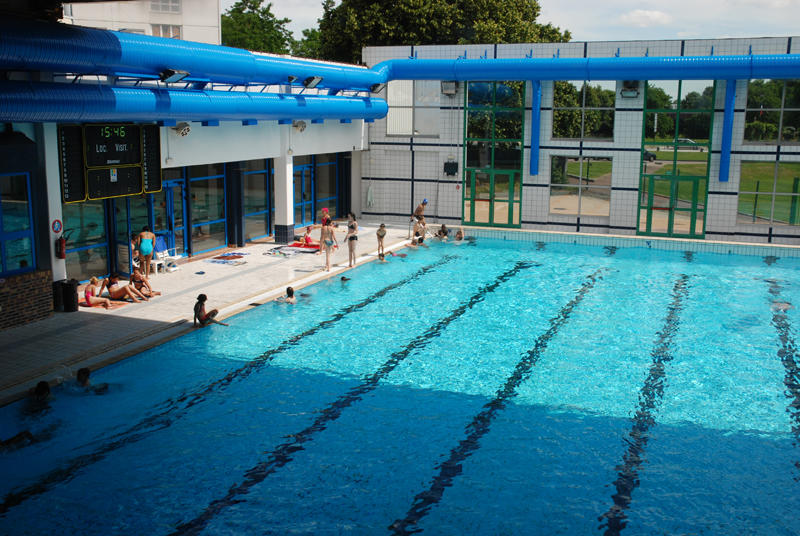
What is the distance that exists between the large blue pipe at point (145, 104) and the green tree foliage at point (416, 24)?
15.1 meters

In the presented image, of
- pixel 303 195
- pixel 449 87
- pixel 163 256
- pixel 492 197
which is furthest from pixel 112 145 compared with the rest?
pixel 492 197

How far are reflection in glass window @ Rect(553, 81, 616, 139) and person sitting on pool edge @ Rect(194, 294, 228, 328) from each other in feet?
45.6

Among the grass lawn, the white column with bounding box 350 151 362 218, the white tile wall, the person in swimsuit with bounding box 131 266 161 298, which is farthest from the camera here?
the white column with bounding box 350 151 362 218

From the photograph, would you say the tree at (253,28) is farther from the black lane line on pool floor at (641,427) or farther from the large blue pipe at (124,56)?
the black lane line on pool floor at (641,427)

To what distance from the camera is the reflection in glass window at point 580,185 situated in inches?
905

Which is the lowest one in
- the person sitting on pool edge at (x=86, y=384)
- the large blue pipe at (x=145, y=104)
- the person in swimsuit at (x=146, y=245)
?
the person sitting on pool edge at (x=86, y=384)

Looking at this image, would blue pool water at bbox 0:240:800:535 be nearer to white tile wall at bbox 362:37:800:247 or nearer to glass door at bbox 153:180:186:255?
Answer: glass door at bbox 153:180:186:255

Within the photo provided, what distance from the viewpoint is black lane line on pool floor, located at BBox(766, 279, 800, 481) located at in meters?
9.75

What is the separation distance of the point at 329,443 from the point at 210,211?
462 inches

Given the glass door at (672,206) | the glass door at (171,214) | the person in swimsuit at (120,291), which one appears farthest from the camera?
the glass door at (672,206)

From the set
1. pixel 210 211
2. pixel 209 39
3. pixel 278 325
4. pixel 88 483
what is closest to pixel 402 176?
pixel 210 211

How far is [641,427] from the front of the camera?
30.9ft

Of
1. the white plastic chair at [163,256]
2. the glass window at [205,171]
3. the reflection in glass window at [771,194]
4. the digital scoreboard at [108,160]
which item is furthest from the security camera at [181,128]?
the reflection in glass window at [771,194]

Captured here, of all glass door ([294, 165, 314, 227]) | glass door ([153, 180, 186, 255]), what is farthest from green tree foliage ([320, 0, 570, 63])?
glass door ([153, 180, 186, 255])
